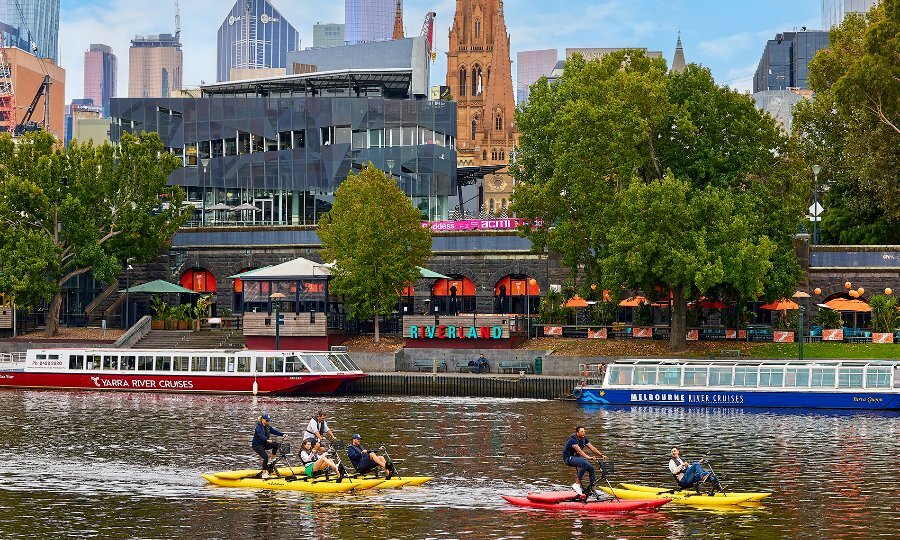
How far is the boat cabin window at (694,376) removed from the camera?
65.2 metres

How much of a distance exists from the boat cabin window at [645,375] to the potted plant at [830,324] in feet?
51.0

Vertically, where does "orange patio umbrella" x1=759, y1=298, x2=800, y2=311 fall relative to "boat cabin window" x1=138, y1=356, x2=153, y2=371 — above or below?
above

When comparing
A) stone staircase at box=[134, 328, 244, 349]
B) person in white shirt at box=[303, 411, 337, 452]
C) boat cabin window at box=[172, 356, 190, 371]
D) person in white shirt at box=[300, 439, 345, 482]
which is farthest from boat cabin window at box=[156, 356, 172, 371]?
person in white shirt at box=[300, 439, 345, 482]

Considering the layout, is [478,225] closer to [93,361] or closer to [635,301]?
[635,301]

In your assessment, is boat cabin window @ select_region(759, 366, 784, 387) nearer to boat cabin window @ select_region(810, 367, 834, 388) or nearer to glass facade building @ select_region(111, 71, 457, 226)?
boat cabin window @ select_region(810, 367, 834, 388)

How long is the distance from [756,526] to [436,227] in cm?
5939

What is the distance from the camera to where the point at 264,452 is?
4188 cm

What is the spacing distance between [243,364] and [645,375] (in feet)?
75.1

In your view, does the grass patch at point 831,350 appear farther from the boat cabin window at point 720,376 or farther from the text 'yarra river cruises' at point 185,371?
the text 'yarra river cruises' at point 185,371

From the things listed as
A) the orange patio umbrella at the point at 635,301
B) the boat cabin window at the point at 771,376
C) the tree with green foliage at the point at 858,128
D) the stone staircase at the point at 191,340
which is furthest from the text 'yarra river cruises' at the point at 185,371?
the tree with green foliage at the point at 858,128

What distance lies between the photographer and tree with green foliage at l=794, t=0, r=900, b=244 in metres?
73.2

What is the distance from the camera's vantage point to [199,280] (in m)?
97.4

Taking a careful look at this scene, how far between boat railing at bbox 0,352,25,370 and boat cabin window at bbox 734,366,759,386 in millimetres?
42455

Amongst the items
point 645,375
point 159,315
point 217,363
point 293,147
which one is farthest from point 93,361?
point 293,147
